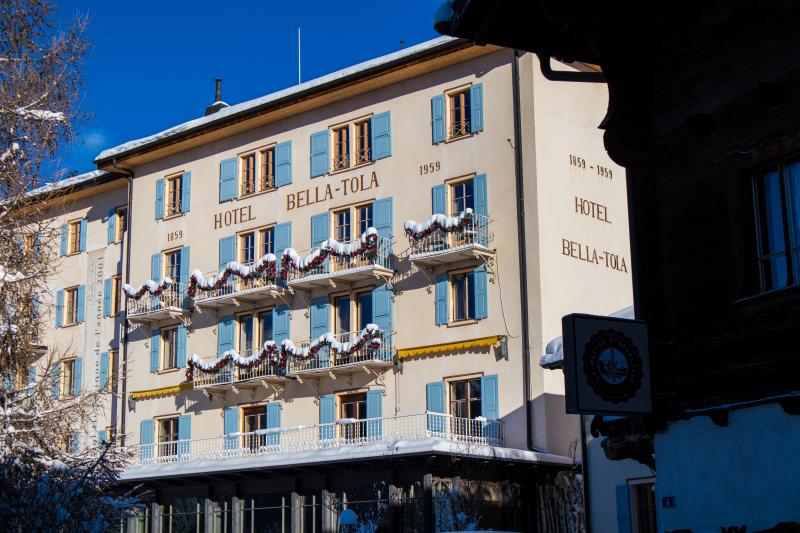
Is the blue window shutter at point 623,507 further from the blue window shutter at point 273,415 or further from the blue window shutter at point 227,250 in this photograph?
the blue window shutter at point 227,250

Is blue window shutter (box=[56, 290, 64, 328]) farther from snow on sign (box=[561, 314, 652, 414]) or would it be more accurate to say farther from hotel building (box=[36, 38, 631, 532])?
snow on sign (box=[561, 314, 652, 414])

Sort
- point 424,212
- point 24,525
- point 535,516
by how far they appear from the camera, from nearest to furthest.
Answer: point 24,525 < point 535,516 < point 424,212

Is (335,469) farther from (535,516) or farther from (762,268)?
(762,268)

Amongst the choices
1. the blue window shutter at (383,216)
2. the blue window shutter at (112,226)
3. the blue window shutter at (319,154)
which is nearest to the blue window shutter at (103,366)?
the blue window shutter at (112,226)

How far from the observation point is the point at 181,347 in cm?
3991

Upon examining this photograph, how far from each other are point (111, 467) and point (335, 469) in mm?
16157

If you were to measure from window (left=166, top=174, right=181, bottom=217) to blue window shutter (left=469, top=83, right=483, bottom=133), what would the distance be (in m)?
12.3

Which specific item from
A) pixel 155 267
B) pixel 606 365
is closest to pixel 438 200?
pixel 155 267

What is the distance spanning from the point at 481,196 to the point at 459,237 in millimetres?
1325

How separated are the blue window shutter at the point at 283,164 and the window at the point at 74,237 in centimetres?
1080

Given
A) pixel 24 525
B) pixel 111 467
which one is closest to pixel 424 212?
pixel 111 467

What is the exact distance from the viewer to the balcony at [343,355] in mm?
34219

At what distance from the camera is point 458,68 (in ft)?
114

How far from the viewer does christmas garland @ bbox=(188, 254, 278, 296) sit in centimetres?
3681
